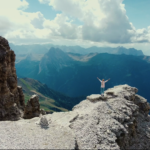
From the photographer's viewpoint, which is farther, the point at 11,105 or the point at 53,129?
the point at 11,105

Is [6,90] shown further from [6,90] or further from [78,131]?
[78,131]

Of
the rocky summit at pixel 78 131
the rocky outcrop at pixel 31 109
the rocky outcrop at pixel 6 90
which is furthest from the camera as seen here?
the rocky outcrop at pixel 31 109

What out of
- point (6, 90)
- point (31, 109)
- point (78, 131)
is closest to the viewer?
point (78, 131)

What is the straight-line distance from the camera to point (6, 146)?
752 inches

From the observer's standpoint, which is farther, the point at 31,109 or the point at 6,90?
the point at 31,109

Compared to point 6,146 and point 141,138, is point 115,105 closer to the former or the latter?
point 141,138

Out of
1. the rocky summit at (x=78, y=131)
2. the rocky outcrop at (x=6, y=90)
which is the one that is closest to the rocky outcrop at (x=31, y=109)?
the rocky outcrop at (x=6, y=90)

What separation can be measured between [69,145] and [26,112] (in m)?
38.4

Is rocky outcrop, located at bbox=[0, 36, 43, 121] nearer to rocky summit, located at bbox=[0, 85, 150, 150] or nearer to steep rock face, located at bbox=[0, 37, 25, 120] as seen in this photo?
steep rock face, located at bbox=[0, 37, 25, 120]

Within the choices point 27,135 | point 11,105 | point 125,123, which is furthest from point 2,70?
point 125,123

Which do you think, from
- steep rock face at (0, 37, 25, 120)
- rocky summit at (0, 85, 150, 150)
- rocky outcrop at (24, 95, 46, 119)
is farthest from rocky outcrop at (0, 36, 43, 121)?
rocky summit at (0, 85, 150, 150)

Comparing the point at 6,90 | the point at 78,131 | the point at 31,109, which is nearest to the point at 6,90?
the point at 6,90

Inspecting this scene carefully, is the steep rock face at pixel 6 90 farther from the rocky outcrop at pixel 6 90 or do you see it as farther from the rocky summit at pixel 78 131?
→ the rocky summit at pixel 78 131

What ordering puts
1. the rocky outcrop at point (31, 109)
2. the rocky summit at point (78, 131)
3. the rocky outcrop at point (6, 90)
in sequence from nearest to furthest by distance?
the rocky summit at point (78, 131), the rocky outcrop at point (6, 90), the rocky outcrop at point (31, 109)
